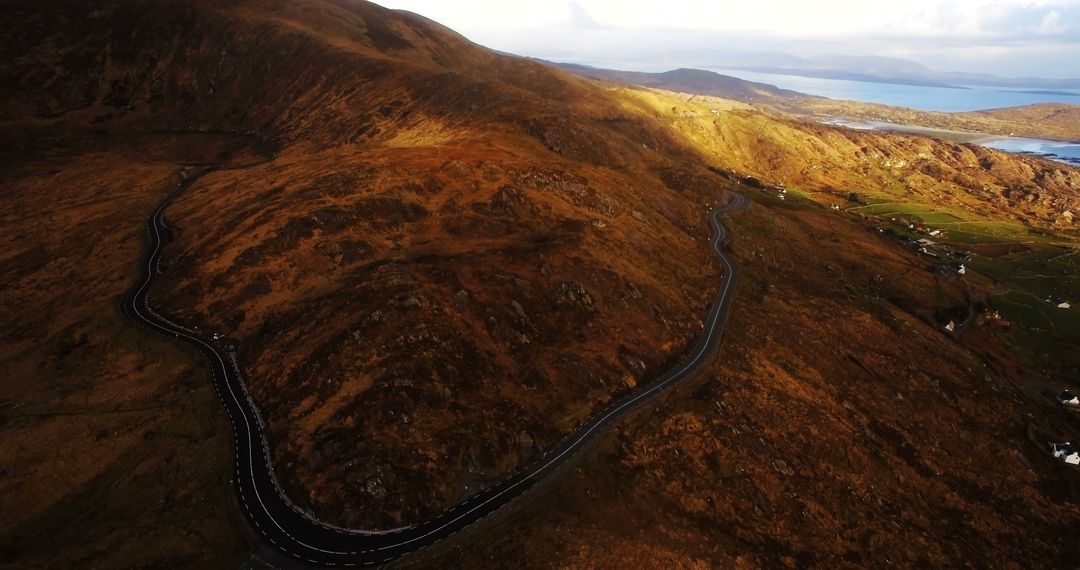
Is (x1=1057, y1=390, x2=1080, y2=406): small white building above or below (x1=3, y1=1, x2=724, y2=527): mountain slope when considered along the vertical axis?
below

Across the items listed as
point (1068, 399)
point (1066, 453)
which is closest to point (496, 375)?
point (1066, 453)

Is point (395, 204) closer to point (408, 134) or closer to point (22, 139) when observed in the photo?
point (408, 134)

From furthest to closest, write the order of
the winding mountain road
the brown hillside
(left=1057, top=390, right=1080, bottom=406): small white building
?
(left=1057, top=390, right=1080, bottom=406): small white building → the brown hillside → the winding mountain road

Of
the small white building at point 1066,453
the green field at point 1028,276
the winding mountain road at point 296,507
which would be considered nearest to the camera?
the winding mountain road at point 296,507

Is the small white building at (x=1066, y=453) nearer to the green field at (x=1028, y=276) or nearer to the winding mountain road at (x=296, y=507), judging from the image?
the green field at (x=1028, y=276)

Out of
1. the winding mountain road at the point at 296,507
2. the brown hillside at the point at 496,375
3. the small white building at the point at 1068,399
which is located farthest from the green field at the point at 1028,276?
the winding mountain road at the point at 296,507

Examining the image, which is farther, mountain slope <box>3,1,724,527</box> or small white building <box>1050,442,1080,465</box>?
small white building <box>1050,442,1080,465</box>

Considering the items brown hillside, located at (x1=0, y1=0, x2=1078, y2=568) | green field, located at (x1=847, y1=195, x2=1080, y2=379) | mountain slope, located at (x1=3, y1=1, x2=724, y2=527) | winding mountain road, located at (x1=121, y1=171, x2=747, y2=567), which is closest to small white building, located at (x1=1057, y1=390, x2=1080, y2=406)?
brown hillside, located at (x1=0, y1=0, x2=1078, y2=568)

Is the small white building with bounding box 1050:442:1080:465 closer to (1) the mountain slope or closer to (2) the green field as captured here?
(2) the green field
